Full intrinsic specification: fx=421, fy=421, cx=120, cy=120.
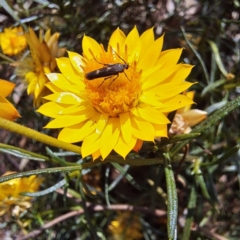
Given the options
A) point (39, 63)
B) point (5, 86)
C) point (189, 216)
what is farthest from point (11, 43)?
point (189, 216)

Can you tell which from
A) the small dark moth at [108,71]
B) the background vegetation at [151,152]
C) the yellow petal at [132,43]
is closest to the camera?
the small dark moth at [108,71]

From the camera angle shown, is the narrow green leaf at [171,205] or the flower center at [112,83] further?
the flower center at [112,83]

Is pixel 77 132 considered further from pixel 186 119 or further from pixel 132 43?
pixel 186 119

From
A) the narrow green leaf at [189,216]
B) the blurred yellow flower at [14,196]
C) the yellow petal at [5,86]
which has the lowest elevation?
the narrow green leaf at [189,216]

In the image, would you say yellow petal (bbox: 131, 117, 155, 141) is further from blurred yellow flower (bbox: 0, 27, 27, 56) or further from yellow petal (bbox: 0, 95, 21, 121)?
blurred yellow flower (bbox: 0, 27, 27, 56)

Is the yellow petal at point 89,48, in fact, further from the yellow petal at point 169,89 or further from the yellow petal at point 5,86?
the yellow petal at point 5,86

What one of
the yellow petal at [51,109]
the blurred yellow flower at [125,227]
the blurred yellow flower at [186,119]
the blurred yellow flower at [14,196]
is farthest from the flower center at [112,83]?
the blurred yellow flower at [125,227]

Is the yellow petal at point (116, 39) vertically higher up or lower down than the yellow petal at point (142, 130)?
higher up

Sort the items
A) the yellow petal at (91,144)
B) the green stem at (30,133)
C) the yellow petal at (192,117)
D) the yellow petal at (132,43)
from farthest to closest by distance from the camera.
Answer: the yellow petal at (192,117) → the yellow petal at (132,43) → the yellow petal at (91,144) → the green stem at (30,133)
